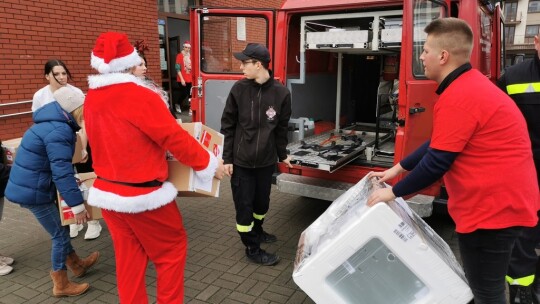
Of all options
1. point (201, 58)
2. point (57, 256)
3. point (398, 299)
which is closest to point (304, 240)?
point (398, 299)

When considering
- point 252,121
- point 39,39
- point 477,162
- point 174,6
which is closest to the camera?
point 477,162

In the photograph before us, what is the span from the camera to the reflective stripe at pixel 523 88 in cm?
271

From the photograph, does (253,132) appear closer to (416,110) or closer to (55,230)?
(416,110)

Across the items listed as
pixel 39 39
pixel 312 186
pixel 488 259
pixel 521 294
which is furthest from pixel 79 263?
pixel 39 39

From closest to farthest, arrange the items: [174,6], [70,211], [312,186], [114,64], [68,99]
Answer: [114,64]
[68,99]
[70,211]
[312,186]
[174,6]

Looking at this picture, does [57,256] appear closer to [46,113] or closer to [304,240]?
[46,113]

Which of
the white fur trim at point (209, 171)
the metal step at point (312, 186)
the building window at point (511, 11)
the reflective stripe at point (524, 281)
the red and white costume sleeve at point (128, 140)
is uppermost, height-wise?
the building window at point (511, 11)

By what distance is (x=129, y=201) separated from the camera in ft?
7.32

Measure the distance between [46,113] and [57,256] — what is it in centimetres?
107

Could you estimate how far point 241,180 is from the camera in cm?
349

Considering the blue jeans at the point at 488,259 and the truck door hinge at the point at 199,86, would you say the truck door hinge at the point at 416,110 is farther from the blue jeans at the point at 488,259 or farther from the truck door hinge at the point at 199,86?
the truck door hinge at the point at 199,86

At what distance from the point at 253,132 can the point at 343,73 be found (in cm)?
275

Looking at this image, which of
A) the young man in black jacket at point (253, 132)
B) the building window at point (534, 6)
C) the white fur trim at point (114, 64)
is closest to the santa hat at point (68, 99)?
the white fur trim at point (114, 64)

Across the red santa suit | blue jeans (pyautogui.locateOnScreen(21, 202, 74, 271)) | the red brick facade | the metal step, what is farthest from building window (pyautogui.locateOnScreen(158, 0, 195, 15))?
the red santa suit
